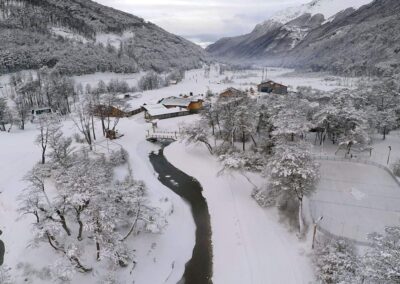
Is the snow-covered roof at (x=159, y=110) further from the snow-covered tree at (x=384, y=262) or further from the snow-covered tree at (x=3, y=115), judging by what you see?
the snow-covered tree at (x=384, y=262)

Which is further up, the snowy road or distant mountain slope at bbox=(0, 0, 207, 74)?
distant mountain slope at bbox=(0, 0, 207, 74)

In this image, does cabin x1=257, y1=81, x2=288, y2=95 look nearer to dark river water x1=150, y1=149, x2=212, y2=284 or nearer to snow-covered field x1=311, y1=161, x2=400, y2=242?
dark river water x1=150, y1=149, x2=212, y2=284

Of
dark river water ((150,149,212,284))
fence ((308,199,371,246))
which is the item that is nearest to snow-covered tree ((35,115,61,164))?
dark river water ((150,149,212,284))

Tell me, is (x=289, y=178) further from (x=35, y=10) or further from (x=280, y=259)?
(x=35, y=10)

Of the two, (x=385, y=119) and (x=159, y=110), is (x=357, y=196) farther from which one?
(x=159, y=110)

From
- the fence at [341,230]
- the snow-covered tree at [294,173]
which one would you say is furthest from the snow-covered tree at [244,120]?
the fence at [341,230]

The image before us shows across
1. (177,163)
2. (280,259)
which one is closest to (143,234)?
(280,259)

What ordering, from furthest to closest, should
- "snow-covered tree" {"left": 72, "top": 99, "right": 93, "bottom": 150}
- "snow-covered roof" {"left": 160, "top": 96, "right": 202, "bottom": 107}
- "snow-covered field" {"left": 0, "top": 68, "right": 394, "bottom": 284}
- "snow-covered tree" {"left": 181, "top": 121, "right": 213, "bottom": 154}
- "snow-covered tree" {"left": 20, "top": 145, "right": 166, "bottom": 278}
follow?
"snow-covered roof" {"left": 160, "top": 96, "right": 202, "bottom": 107}
"snow-covered tree" {"left": 72, "top": 99, "right": 93, "bottom": 150}
"snow-covered tree" {"left": 181, "top": 121, "right": 213, "bottom": 154}
"snow-covered field" {"left": 0, "top": 68, "right": 394, "bottom": 284}
"snow-covered tree" {"left": 20, "top": 145, "right": 166, "bottom": 278}

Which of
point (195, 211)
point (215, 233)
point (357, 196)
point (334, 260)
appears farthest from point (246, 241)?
point (357, 196)
